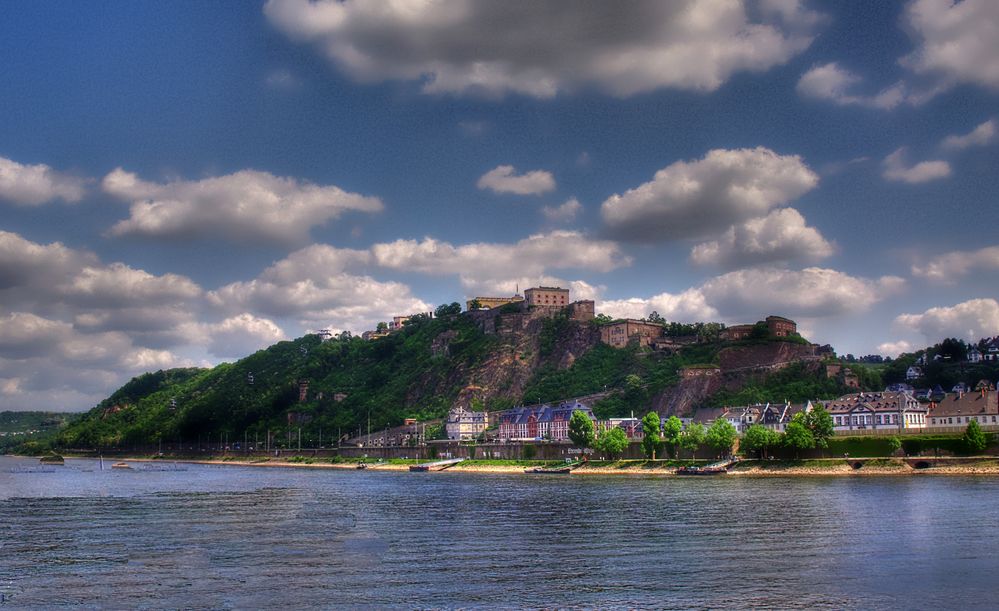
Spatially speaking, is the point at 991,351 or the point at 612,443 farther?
the point at 991,351

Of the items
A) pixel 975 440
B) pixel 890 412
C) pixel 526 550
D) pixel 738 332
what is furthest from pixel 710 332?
pixel 526 550

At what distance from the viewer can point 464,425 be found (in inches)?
6786

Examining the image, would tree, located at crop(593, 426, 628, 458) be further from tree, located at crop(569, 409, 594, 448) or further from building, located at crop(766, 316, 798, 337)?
building, located at crop(766, 316, 798, 337)

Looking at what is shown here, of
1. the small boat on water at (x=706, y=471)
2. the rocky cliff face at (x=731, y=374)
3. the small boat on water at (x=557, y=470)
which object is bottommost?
the small boat on water at (x=557, y=470)

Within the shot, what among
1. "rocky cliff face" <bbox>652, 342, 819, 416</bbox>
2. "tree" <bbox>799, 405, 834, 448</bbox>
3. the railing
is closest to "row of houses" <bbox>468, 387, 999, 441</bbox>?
the railing

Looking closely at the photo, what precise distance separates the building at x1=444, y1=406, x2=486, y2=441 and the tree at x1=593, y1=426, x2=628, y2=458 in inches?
2276

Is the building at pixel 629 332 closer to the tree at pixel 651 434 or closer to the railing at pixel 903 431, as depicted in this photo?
the tree at pixel 651 434

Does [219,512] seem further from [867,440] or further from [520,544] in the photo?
[867,440]

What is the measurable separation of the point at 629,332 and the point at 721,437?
84255mm

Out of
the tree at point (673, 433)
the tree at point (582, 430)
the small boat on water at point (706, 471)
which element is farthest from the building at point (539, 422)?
the small boat on water at point (706, 471)

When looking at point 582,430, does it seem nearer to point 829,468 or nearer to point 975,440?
point 829,468

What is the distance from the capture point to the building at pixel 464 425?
171250mm

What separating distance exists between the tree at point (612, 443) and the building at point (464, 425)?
190 ft

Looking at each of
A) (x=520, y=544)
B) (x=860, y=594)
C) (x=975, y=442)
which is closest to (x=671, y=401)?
(x=975, y=442)
